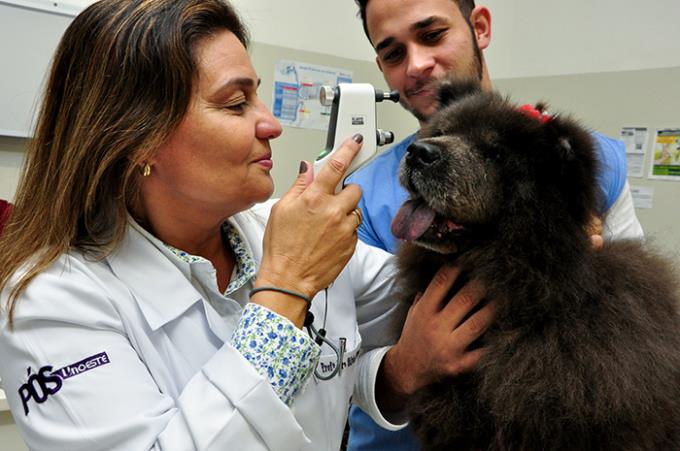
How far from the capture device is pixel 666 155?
8.54 ft

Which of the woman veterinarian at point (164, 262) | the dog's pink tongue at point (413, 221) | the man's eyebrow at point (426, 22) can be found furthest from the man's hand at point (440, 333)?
the man's eyebrow at point (426, 22)

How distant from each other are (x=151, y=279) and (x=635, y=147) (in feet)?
7.97

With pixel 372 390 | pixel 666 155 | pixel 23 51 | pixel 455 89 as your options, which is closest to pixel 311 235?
pixel 372 390

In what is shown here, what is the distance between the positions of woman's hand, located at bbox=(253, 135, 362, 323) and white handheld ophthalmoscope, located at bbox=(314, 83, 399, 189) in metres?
0.06

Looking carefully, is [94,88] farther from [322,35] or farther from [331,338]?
[322,35]

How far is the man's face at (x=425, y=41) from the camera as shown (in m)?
1.52

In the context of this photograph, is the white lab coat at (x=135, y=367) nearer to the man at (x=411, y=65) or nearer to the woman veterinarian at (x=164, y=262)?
the woman veterinarian at (x=164, y=262)

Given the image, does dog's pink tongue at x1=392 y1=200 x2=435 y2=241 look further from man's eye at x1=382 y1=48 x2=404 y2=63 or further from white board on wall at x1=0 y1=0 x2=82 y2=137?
white board on wall at x1=0 y1=0 x2=82 y2=137

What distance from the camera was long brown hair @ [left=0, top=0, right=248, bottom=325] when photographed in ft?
3.15

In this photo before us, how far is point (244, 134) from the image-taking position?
0.99 metres

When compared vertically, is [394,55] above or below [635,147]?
above

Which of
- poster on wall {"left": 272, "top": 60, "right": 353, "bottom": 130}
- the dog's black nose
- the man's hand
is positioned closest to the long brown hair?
the dog's black nose

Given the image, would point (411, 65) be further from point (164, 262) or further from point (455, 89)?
point (164, 262)

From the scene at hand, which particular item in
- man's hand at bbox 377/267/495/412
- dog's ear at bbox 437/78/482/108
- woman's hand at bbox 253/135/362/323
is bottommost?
man's hand at bbox 377/267/495/412
